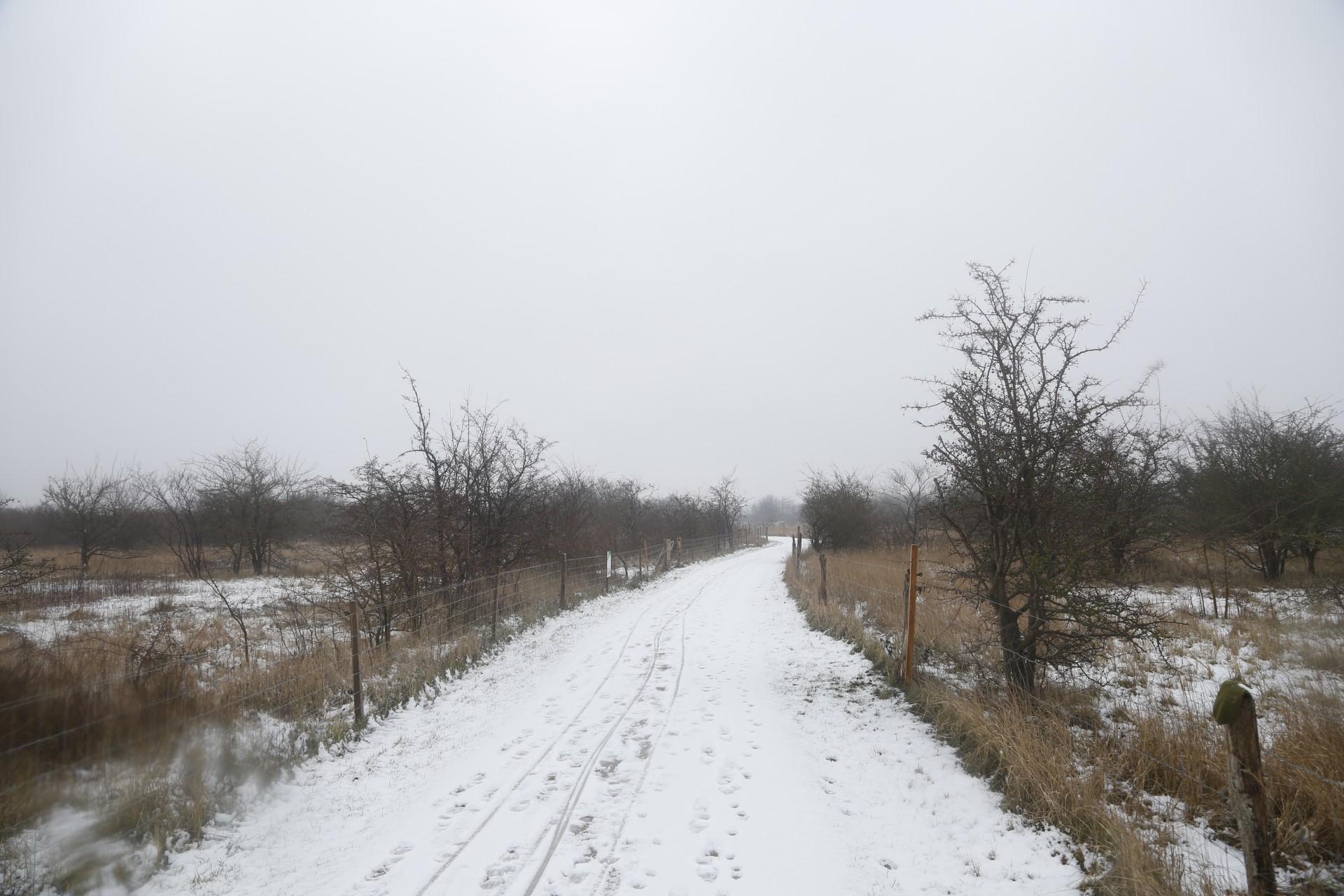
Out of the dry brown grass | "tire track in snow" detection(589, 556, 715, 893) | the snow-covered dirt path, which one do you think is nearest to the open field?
the snow-covered dirt path

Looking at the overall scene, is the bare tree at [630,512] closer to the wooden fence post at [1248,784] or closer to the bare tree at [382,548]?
the bare tree at [382,548]

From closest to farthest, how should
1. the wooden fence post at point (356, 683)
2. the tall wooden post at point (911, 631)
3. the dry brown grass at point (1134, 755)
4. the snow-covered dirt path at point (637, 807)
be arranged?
the dry brown grass at point (1134, 755) → the snow-covered dirt path at point (637, 807) → the wooden fence post at point (356, 683) → the tall wooden post at point (911, 631)

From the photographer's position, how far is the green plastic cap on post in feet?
8.19

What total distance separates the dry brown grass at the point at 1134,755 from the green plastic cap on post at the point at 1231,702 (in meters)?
0.49

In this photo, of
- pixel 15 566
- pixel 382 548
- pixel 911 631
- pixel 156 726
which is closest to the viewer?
pixel 156 726

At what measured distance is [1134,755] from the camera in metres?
4.16

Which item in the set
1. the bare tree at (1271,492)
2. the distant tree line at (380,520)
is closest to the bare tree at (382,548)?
the distant tree line at (380,520)

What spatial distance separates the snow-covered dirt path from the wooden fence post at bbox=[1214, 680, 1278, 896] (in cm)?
102

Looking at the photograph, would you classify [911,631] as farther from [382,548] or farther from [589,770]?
[382,548]

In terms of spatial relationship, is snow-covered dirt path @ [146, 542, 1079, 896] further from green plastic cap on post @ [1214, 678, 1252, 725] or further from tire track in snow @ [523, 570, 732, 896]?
green plastic cap on post @ [1214, 678, 1252, 725]

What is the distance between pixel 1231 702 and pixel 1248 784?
0.40m

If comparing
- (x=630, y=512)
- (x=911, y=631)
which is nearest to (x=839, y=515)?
(x=630, y=512)

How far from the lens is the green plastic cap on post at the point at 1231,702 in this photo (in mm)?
2496

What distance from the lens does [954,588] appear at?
21.0ft
